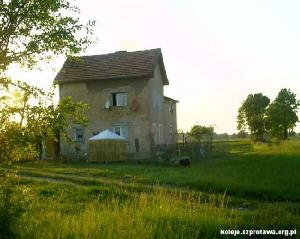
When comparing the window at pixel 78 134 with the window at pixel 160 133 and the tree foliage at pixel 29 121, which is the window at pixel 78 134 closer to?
the window at pixel 160 133

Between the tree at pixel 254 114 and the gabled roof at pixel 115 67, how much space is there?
1576 inches

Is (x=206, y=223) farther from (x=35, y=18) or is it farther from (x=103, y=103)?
(x=103, y=103)

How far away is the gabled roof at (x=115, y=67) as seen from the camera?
36.1 meters

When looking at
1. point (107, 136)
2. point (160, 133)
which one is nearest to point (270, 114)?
point (160, 133)

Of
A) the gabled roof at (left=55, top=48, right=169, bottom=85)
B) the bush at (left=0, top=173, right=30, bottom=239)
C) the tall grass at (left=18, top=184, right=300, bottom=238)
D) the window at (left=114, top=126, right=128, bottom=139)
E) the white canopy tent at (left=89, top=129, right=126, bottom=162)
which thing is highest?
the gabled roof at (left=55, top=48, right=169, bottom=85)

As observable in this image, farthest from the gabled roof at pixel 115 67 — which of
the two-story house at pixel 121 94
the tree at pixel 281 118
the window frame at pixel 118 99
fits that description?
the tree at pixel 281 118

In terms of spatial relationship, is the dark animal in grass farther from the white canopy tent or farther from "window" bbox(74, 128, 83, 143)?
"window" bbox(74, 128, 83, 143)

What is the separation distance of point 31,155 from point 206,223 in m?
3.61

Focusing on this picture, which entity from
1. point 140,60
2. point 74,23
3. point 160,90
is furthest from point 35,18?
point 160,90

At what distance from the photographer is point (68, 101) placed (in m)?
10.1

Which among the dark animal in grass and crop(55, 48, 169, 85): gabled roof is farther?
crop(55, 48, 169, 85): gabled roof

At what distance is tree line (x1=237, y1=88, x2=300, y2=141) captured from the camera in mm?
71375

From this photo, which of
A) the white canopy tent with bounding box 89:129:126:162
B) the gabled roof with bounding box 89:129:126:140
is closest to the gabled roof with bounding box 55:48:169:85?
the gabled roof with bounding box 89:129:126:140

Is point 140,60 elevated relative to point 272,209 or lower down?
elevated
